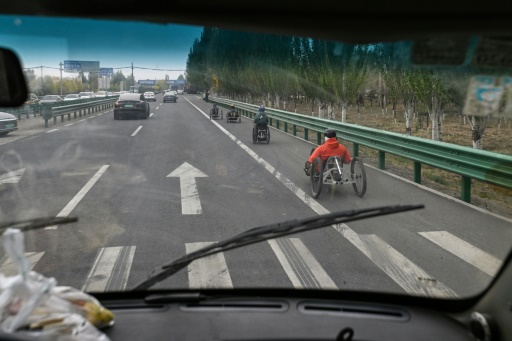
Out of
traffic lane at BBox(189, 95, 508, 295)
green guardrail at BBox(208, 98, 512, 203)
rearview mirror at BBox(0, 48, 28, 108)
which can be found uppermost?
rearview mirror at BBox(0, 48, 28, 108)

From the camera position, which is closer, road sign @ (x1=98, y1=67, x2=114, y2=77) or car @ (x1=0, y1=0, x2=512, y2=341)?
car @ (x1=0, y1=0, x2=512, y2=341)

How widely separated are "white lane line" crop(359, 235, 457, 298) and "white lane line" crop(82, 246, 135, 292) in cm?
138

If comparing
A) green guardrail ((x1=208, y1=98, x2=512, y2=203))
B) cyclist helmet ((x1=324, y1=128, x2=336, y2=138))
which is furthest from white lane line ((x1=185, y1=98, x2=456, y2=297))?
cyclist helmet ((x1=324, y1=128, x2=336, y2=138))

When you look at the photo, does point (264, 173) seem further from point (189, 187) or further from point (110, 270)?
point (110, 270)

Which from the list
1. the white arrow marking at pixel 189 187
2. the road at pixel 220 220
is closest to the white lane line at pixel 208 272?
the road at pixel 220 220

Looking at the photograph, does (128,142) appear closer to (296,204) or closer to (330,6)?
(296,204)

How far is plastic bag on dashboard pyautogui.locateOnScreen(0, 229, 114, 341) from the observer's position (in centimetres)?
181

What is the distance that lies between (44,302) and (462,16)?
2532 mm

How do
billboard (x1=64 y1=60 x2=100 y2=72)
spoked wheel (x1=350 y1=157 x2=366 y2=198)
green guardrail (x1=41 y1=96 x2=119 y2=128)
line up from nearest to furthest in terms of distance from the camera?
billboard (x1=64 y1=60 x2=100 y2=72) < spoked wheel (x1=350 y1=157 x2=366 y2=198) < green guardrail (x1=41 y1=96 x2=119 y2=128)

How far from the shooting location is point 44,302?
1.88 m

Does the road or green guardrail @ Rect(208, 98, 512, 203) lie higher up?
green guardrail @ Rect(208, 98, 512, 203)

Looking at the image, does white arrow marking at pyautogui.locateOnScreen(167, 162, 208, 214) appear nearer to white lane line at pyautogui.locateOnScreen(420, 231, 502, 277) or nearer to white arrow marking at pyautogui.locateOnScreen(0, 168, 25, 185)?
white arrow marking at pyautogui.locateOnScreen(0, 168, 25, 185)

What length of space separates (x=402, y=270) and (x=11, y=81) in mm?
2124

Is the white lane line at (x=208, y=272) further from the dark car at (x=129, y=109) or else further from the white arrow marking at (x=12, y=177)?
the dark car at (x=129, y=109)
